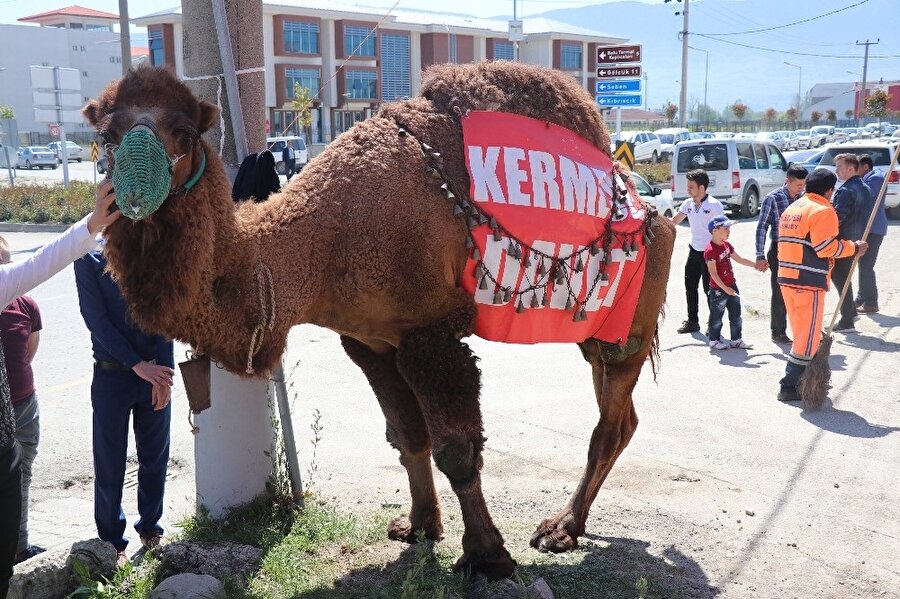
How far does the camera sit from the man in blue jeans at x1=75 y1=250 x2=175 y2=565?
4.73m

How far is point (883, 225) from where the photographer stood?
40.5 feet

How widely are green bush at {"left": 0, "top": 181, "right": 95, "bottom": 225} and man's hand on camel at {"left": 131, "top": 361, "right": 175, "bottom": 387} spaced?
21344mm

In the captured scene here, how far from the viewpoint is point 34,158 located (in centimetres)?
5603

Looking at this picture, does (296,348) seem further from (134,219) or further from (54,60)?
(54,60)

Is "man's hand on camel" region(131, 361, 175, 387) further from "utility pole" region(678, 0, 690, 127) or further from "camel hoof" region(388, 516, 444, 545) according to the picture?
"utility pole" region(678, 0, 690, 127)

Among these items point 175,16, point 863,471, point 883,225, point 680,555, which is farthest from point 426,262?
point 175,16

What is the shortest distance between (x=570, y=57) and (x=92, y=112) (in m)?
67.5

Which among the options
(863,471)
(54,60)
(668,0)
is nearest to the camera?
(863,471)

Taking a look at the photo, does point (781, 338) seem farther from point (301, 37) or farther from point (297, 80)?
point (301, 37)

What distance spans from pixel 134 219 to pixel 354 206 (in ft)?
3.47

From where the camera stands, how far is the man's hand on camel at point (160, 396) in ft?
15.5

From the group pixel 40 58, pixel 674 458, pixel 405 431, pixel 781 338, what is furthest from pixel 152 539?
pixel 40 58

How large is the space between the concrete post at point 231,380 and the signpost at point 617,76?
45.3 ft

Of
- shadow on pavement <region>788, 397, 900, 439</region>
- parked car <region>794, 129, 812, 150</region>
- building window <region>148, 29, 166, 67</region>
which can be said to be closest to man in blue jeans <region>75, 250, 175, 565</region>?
shadow on pavement <region>788, 397, 900, 439</region>
